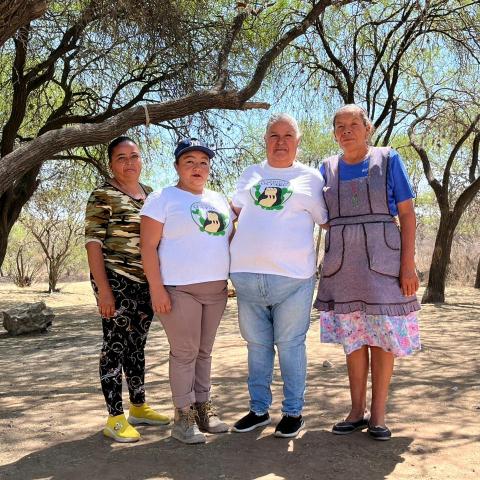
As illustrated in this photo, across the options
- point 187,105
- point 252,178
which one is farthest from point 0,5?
point 252,178

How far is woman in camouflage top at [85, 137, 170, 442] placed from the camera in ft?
10.3

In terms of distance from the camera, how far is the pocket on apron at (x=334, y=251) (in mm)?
3053

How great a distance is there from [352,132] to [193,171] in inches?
33.5

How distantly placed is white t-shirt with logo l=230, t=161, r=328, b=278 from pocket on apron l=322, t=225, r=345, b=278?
0.07 m

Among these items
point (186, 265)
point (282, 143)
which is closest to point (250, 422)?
point (186, 265)

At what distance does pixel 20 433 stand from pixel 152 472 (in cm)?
105

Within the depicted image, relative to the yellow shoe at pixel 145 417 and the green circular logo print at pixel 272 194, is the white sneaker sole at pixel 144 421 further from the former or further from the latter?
the green circular logo print at pixel 272 194

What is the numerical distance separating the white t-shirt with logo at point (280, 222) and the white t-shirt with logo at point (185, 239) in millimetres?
137

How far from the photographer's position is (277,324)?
123 inches

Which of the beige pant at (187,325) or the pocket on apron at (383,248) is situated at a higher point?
the pocket on apron at (383,248)

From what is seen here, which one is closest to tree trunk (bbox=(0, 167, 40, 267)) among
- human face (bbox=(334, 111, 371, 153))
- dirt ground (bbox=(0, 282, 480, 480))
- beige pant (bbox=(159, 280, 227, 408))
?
Answer: dirt ground (bbox=(0, 282, 480, 480))

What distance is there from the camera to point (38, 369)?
5781 millimetres

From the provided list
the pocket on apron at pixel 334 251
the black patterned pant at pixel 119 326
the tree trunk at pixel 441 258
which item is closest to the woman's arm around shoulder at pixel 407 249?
the pocket on apron at pixel 334 251

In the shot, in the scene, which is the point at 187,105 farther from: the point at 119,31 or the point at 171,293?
the point at 171,293
